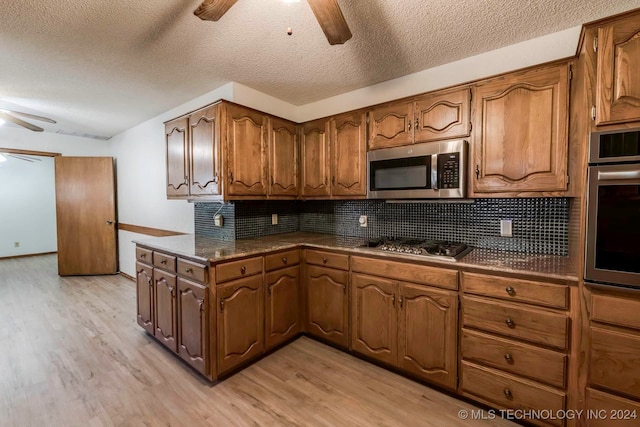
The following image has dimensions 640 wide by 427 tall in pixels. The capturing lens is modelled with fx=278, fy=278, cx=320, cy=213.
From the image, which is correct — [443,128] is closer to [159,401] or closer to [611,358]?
[611,358]

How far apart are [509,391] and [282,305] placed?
1640mm

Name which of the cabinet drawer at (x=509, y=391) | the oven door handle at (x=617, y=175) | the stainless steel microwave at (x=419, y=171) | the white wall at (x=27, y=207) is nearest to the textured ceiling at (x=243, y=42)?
the stainless steel microwave at (x=419, y=171)

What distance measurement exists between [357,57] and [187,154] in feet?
5.72

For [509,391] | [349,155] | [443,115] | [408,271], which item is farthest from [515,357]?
[349,155]

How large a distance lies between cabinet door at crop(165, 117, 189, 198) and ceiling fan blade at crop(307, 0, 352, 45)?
1808 mm

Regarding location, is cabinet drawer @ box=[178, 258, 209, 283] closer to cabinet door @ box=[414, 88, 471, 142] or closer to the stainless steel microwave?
the stainless steel microwave

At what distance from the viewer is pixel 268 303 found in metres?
2.28

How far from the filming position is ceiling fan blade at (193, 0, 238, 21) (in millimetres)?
1190

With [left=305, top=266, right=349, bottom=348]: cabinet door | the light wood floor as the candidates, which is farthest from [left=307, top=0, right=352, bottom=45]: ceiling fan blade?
the light wood floor

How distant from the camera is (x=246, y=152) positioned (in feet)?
8.16

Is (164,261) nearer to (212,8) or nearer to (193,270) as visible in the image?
(193,270)

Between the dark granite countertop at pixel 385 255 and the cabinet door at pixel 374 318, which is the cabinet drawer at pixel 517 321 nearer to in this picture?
the dark granite countertop at pixel 385 255

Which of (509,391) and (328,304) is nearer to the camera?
(509,391)

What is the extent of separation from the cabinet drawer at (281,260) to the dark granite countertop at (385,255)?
6 cm
